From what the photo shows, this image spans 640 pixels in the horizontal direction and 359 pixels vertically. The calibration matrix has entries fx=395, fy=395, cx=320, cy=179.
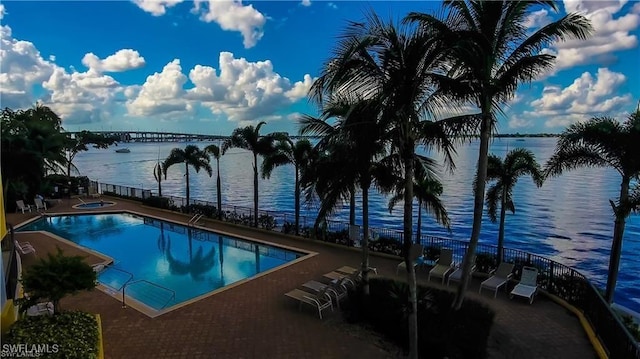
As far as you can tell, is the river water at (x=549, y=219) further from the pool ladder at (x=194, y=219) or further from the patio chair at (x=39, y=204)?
the patio chair at (x=39, y=204)

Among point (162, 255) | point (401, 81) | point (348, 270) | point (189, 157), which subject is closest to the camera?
point (401, 81)

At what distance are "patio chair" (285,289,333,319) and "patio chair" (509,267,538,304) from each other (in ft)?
17.2

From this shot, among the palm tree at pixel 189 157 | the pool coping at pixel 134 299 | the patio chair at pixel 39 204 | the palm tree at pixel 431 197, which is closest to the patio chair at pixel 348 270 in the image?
the pool coping at pixel 134 299

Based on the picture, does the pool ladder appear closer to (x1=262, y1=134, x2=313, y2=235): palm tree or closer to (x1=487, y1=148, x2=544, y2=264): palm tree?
(x1=262, y1=134, x2=313, y2=235): palm tree

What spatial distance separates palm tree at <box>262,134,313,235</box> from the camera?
1900cm

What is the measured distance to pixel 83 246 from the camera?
59.4 feet

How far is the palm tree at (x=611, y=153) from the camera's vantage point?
34.3 ft

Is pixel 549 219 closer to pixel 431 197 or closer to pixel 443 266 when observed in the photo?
pixel 443 266

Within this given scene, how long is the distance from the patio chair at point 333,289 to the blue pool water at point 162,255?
13.1ft

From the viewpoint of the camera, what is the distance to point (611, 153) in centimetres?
1109

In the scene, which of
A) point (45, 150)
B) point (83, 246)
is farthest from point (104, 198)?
point (83, 246)

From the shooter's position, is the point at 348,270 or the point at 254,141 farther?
the point at 254,141

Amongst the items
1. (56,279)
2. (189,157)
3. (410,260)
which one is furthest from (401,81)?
(189,157)

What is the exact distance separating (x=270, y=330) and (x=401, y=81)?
6325 mm
